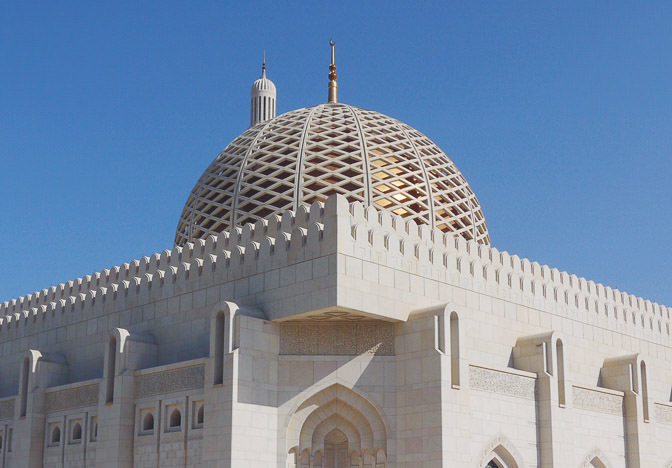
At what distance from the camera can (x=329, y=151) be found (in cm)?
1767

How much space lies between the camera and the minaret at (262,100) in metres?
28.8

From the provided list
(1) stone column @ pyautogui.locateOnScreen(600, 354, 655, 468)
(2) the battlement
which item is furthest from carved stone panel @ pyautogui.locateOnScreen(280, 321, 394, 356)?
(1) stone column @ pyautogui.locateOnScreen(600, 354, 655, 468)

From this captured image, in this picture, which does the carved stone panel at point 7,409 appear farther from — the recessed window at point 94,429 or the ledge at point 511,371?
the ledge at point 511,371

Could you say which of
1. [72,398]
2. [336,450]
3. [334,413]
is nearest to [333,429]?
[334,413]

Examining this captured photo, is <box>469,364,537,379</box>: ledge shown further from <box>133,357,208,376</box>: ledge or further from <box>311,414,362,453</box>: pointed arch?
<box>133,357,208,376</box>: ledge

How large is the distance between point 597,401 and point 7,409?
1008 cm

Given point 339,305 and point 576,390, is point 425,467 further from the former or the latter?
point 576,390

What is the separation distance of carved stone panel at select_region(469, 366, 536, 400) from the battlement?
1.38m

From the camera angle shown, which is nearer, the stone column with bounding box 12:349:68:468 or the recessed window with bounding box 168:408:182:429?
the recessed window with bounding box 168:408:182:429

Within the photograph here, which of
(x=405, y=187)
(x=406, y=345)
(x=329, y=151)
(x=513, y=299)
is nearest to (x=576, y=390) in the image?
(x=513, y=299)

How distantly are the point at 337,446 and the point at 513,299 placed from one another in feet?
12.3

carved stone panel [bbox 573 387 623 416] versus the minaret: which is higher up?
the minaret

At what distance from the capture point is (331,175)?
17141mm

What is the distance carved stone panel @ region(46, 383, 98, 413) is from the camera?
15.6 m
